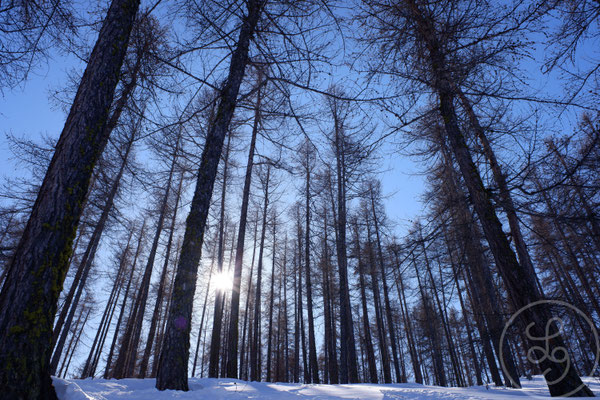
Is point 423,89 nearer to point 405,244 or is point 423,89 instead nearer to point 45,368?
point 405,244

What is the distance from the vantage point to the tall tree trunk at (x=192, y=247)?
10.1 ft

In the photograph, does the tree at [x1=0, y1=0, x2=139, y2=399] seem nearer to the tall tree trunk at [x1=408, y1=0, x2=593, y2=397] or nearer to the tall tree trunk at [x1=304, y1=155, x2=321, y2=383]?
the tall tree trunk at [x1=408, y1=0, x2=593, y2=397]

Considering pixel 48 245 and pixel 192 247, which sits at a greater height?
pixel 192 247

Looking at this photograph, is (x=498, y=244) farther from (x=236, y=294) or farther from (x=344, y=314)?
(x=236, y=294)

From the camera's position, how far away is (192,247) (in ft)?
11.8

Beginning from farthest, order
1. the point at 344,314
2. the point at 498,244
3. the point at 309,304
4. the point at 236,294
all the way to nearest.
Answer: the point at 309,304
the point at 344,314
the point at 236,294
the point at 498,244

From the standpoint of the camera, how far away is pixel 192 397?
2.59m

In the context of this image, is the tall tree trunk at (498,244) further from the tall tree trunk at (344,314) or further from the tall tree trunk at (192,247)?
the tall tree trunk at (344,314)

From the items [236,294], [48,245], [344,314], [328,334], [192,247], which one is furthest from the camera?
[328,334]

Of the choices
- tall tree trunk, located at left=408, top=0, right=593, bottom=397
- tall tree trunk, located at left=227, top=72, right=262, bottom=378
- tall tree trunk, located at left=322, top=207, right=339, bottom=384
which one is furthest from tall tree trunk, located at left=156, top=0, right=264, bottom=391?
tall tree trunk, located at left=322, top=207, right=339, bottom=384

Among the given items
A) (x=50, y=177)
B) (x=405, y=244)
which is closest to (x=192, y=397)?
(x=50, y=177)

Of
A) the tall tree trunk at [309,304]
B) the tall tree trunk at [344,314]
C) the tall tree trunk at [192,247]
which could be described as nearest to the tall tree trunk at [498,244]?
the tall tree trunk at [192,247]
